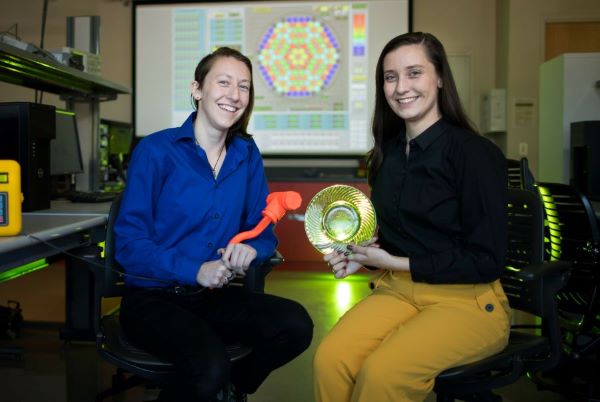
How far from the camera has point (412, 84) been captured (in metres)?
1.46

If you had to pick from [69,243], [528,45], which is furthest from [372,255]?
[528,45]

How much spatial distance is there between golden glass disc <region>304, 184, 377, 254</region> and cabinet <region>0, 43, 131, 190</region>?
1.37 metres

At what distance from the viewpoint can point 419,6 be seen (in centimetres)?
530

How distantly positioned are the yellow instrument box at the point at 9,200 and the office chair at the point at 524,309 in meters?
1.05

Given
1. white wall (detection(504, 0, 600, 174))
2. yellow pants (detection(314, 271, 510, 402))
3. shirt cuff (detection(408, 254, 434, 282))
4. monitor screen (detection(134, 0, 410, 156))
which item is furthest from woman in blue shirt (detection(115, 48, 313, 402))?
white wall (detection(504, 0, 600, 174))

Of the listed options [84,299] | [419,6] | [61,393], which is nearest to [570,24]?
[419,6]

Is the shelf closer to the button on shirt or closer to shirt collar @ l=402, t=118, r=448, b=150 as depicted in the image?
the button on shirt

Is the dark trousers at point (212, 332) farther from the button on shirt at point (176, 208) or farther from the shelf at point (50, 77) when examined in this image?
the shelf at point (50, 77)

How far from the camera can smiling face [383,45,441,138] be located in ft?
4.78

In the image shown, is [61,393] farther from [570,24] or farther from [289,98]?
[570,24]

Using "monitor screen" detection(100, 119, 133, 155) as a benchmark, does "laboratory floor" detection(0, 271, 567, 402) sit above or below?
below

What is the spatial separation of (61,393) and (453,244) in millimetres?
1659

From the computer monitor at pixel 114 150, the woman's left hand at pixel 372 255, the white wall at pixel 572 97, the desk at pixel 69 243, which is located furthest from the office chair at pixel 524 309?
the white wall at pixel 572 97

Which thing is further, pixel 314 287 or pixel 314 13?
pixel 314 13
